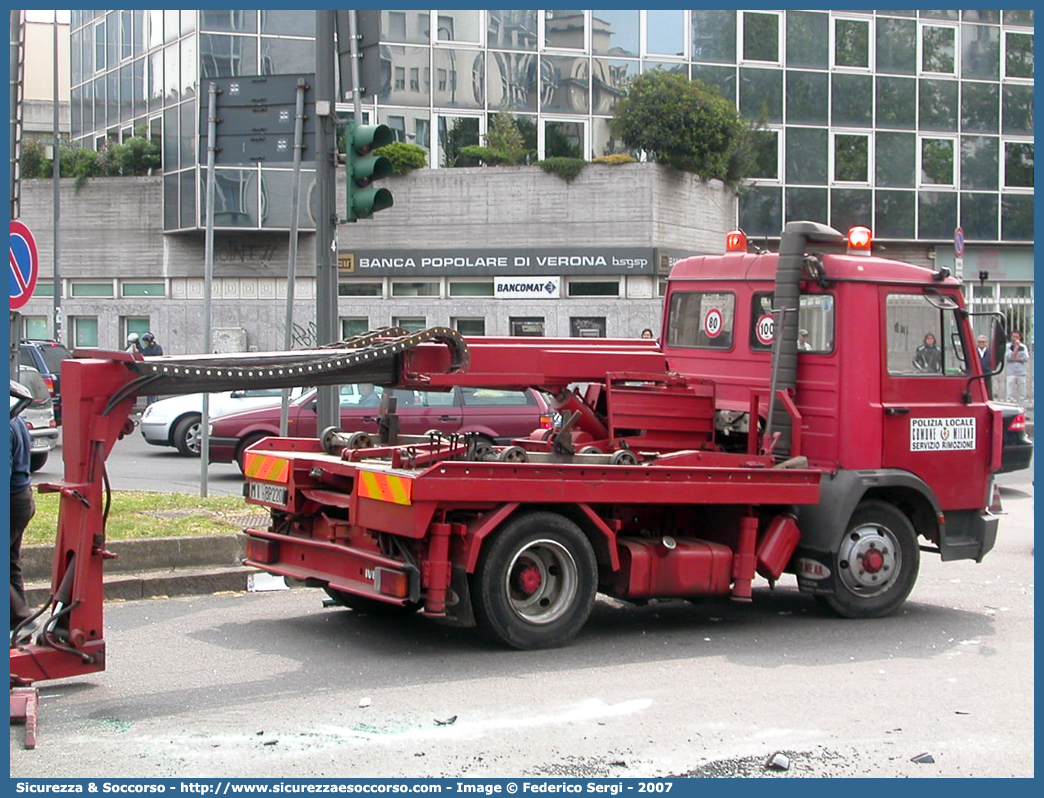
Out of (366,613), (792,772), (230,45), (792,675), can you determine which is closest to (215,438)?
(366,613)

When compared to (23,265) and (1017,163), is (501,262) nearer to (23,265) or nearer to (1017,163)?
(1017,163)

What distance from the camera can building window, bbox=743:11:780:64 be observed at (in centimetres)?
3703

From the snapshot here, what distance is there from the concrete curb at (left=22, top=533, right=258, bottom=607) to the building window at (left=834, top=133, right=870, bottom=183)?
31290mm

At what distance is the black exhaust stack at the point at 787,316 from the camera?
9.02 m

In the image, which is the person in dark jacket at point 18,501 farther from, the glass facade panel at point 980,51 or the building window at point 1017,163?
the building window at point 1017,163

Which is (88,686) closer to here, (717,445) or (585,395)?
(585,395)

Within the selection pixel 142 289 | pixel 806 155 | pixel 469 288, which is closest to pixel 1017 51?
pixel 806 155

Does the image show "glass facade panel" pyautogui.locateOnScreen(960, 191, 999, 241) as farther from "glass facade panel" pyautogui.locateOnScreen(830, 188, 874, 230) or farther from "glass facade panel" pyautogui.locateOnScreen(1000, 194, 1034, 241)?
"glass facade panel" pyautogui.locateOnScreen(830, 188, 874, 230)

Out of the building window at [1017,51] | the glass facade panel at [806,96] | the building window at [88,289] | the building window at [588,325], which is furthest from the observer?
the building window at [1017,51]

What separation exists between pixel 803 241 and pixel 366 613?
13.1 feet

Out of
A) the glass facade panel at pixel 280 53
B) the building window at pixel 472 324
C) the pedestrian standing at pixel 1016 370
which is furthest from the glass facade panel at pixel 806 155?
the glass facade panel at pixel 280 53

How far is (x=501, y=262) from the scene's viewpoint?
32844mm

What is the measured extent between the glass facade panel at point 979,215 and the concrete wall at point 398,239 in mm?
9019

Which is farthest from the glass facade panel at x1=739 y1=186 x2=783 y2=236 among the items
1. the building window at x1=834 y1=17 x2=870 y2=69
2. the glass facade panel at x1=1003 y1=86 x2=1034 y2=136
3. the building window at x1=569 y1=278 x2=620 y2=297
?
the glass facade panel at x1=1003 y1=86 x2=1034 y2=136
